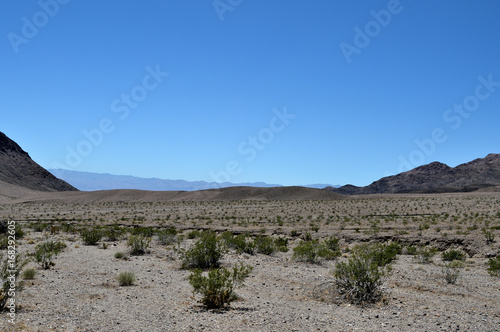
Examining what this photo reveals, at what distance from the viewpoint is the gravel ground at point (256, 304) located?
7.88 m

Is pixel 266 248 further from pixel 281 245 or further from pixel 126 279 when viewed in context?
pixel 126 279

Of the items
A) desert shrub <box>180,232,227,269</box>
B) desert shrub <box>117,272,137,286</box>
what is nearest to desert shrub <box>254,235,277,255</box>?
desert shrub <box>180,232,227,269</box>

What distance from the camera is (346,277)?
1026 centimetres

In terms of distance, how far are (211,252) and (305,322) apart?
6988 mm

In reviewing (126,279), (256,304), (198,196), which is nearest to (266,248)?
(126,279)

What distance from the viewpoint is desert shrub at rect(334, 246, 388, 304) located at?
965 centimetres

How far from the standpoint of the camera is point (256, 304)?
9.63 metres

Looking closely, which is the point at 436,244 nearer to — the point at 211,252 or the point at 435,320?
the point at 211,252

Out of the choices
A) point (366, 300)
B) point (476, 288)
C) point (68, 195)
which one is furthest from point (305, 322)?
point (68, 195)

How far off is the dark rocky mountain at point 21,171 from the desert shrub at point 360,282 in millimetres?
140285

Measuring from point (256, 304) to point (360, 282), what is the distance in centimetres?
260

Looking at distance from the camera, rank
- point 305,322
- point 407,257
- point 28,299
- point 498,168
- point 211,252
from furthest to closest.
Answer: point 498,168 < point 407,257 < point 211,252 < point 28,299 < point 305,322

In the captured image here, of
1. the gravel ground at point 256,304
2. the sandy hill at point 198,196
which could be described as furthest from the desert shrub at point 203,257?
the sandy hill at point 198,196

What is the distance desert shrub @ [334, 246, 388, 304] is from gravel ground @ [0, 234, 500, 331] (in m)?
0.35
